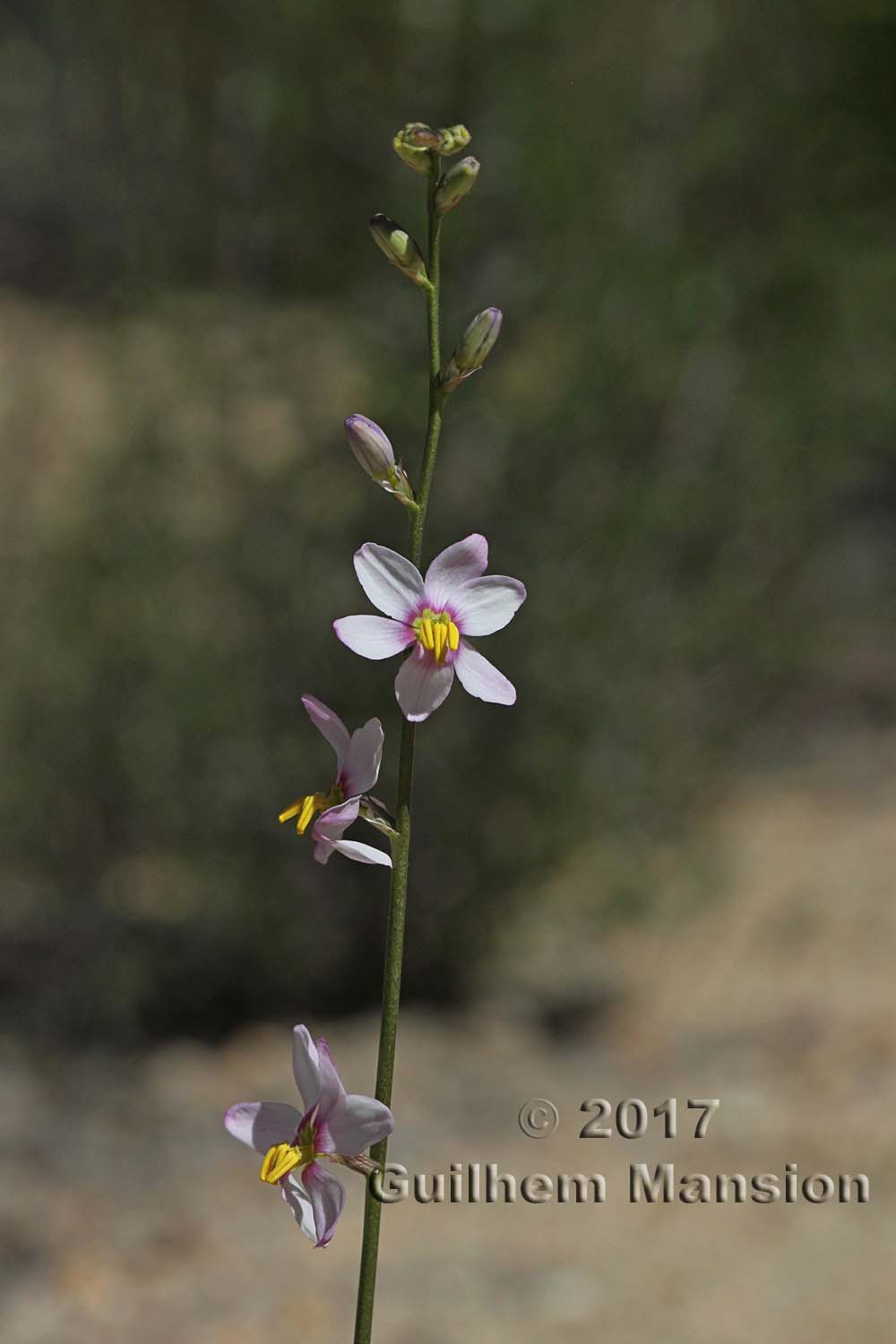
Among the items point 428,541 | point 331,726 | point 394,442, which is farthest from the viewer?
point 428,541

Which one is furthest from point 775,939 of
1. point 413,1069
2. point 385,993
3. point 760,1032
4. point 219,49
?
point 385,993

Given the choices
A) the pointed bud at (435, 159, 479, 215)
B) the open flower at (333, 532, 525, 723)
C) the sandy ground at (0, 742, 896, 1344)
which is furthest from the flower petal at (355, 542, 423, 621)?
the sandy ground at (0, 742, 896, 1344)

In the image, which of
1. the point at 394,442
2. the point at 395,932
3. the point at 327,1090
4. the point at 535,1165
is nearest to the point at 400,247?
the point at 395,932

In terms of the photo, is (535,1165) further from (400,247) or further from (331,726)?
(400,247)

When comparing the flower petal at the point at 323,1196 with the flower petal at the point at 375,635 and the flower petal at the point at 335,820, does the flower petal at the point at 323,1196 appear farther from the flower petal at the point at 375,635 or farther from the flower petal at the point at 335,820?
the flower petal at the point at 375,635

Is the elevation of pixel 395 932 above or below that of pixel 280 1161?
above

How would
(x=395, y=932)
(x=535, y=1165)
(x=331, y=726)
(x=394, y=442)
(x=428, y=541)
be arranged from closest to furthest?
(x=395, y=932) → (x=331, y=726) → (x=535, y=1165) → (x=394, y=442) → (x=428, y=541)

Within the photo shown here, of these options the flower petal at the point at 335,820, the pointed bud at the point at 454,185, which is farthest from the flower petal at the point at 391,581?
the pointed bud at the point at 454,185

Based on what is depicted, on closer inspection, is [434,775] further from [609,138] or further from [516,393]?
[609,138]
